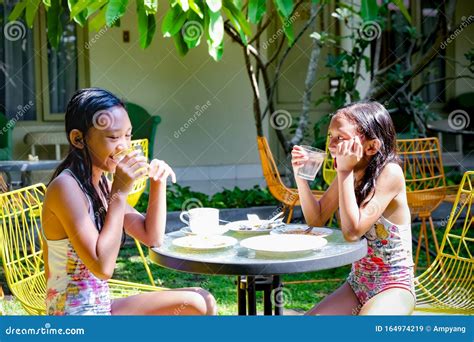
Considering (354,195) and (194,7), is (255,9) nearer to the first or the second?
(194,7)

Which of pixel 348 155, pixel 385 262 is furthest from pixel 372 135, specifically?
pixel 385 262

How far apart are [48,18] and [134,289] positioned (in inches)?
67.9

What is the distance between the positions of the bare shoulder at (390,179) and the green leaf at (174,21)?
3.64 feet

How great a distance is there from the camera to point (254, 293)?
2920 millimetres

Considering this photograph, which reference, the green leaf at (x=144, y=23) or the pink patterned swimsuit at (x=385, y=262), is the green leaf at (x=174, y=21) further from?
the pink patterned swimsuit at (x=385, y=262)

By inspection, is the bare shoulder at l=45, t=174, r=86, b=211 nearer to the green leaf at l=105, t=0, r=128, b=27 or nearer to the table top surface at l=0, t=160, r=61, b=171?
the green leaf at l=105, t=0, r=128, b=27

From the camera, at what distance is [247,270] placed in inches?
99.3

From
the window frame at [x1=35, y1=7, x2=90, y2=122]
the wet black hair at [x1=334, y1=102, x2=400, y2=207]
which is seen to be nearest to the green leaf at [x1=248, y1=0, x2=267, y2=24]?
the wet black hair at [x1=334, y1=102, x2=400, y2=207]

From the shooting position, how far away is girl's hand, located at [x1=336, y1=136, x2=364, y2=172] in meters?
2.77

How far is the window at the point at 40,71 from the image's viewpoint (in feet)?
31.4

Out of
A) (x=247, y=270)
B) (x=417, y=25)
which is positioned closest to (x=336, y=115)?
(x=247, y=270)

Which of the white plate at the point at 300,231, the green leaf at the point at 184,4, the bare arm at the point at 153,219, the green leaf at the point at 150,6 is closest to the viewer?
the bare arm at the point at 153,219

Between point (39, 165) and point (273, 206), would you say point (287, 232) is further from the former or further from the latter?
point (273, 206)

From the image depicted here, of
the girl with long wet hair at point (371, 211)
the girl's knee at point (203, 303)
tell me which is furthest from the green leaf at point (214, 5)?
the girl's knee at point (203, 303)
